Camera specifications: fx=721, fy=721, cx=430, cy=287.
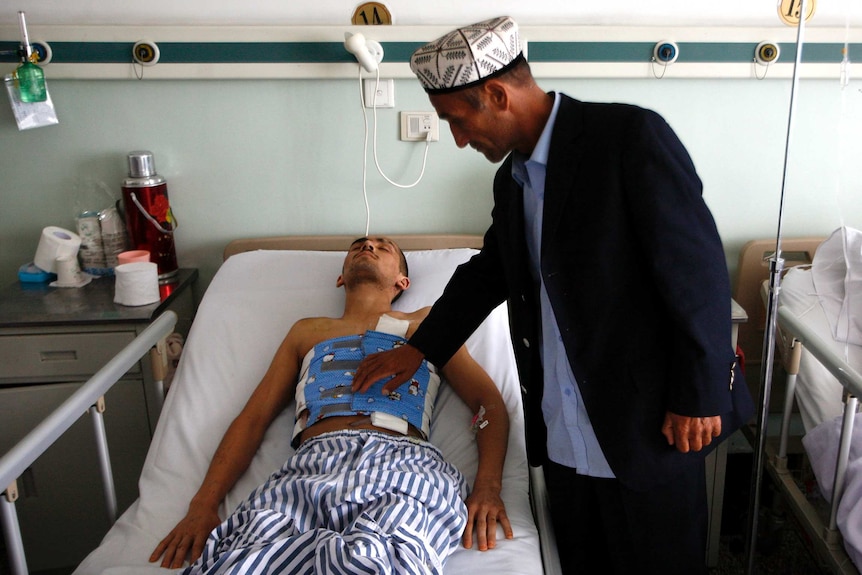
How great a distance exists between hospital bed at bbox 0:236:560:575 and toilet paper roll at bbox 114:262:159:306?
18 centimetres

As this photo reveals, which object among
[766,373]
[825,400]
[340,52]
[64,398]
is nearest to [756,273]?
[825,400]

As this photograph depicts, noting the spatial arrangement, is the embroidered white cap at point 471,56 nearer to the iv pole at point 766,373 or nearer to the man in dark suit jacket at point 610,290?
the man in dark suit jacket at point 610,290

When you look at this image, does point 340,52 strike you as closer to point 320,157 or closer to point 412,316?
point 320,157

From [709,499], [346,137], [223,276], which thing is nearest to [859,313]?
[709,499]

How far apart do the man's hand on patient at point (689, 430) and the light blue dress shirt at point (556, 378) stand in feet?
0.50

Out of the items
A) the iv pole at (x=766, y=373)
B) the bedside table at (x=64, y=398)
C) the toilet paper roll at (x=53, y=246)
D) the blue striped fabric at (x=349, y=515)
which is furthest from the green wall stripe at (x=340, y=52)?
the blue striped fabric at (x=349, y=515)

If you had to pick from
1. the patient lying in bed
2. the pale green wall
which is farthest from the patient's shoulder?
the pale green wall

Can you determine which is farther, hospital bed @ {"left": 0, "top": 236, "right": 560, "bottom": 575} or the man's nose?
hospital bed @ {"left": 0, "top": 236, "right": 560, "bottom": 575}

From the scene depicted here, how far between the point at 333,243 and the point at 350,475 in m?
1.22

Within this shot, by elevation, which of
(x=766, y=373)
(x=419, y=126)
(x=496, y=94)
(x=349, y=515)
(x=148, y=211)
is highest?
(x=496, y=94)

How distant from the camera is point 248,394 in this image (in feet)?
6.74

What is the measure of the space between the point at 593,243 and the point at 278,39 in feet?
5.14

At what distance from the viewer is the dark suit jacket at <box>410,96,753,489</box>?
125 centimetres

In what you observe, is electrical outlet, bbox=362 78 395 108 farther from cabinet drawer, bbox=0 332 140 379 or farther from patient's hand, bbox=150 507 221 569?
patient's hand, bbox=150 507 221 569
